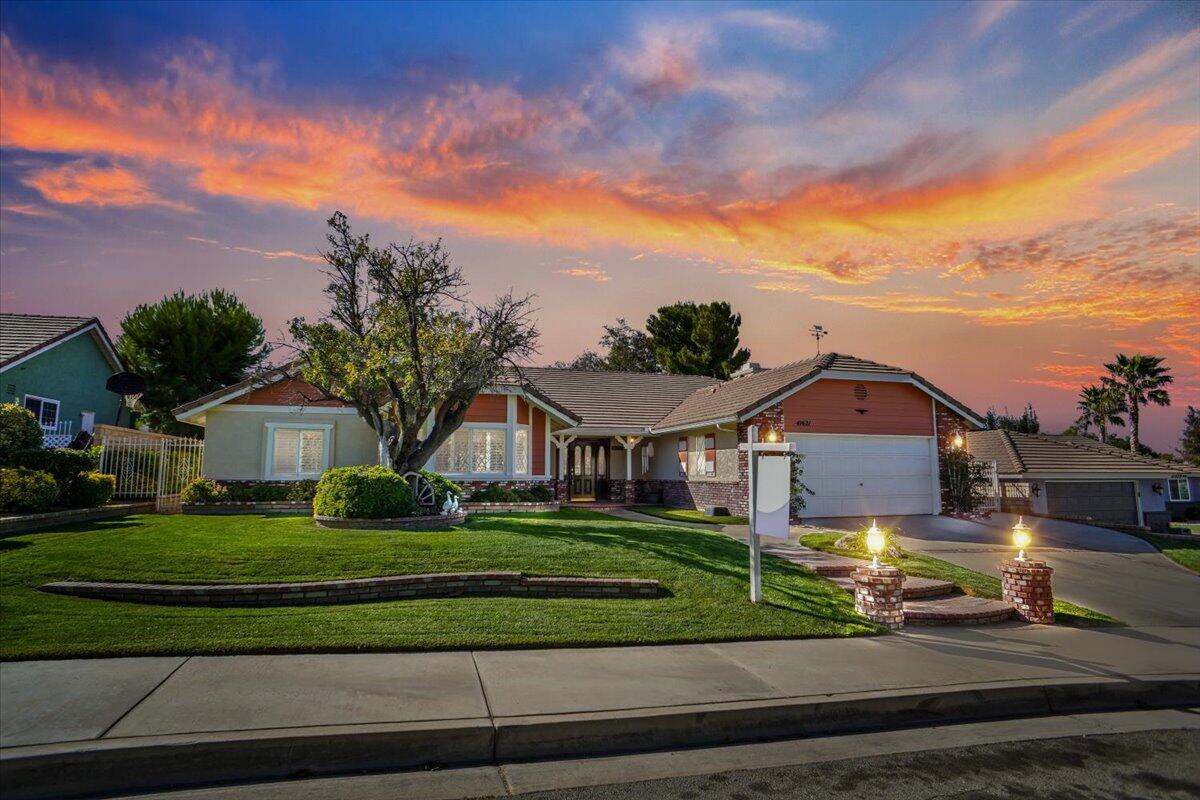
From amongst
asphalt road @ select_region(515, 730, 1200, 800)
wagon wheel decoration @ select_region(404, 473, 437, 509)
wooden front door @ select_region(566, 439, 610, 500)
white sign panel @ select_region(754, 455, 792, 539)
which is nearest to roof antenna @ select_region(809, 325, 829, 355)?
wooden front door @ select_region(566, 439, 610, 500)

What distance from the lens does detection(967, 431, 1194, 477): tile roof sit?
27219 mm

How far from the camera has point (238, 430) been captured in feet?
64.6

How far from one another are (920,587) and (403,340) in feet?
38.0

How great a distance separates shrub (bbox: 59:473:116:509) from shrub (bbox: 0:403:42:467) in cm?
105

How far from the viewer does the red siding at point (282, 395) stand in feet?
65.2

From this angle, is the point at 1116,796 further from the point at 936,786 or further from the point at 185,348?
the point at 185,348

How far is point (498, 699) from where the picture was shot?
537cm

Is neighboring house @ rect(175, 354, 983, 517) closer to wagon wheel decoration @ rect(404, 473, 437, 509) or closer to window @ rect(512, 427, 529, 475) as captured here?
window @ rect(512, 427, 529, 475)

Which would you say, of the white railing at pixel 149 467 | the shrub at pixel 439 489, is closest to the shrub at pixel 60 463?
the white railing at pixel 149 467

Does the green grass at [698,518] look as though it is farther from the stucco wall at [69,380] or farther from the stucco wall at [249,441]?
the stucco wall at [69,380]

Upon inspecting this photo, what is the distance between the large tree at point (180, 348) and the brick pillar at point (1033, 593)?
3176 cm

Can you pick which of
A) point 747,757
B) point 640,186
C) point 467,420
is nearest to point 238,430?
point 467,420

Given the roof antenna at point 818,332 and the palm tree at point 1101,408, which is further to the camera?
the palm tree at point 1101,408

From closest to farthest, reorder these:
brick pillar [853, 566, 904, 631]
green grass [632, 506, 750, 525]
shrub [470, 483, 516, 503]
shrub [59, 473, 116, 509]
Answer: brick pillar [853, 566, 904, 631]
shrub [59, 473, 116, 509]
green grass [632, 506, 750, 525]
shrub [470, 483, 516, 503]
